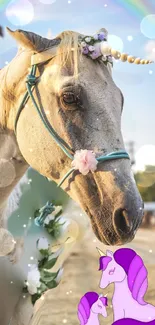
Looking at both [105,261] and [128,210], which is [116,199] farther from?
[105,261]

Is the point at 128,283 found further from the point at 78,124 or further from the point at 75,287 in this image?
the point at 75,287

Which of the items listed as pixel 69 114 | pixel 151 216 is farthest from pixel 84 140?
pixel 151 216

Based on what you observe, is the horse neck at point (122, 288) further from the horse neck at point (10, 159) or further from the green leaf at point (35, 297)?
the horse neck at point (10, 159)

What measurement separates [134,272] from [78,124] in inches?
23.5

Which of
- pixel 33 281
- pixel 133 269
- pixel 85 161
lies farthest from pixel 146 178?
pixel 85 161

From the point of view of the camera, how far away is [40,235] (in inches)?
47.6

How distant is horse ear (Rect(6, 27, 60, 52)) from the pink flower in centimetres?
24

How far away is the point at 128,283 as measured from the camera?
127 centimetres

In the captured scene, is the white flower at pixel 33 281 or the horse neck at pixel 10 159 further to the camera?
the white flower at pixel 33 281

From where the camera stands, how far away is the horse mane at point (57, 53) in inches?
34.9

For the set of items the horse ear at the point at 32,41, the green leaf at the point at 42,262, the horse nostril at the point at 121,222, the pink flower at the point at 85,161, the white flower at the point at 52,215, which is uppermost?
the horse ear at the point at 32,41

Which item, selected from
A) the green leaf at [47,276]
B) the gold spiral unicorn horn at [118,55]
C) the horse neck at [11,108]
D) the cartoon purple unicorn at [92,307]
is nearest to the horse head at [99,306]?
the cartoon purple unicorn at [92,307]

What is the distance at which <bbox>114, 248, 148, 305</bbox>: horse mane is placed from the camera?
126 centimetres

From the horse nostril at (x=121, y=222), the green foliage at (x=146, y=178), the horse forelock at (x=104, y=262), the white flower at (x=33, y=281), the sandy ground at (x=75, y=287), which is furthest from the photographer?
the sandy ground at (x=75, y=287)
